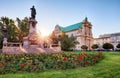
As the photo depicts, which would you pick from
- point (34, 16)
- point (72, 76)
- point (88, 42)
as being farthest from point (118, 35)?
point (72, 76)

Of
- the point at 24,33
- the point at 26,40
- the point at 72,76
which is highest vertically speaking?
the point at 24,33

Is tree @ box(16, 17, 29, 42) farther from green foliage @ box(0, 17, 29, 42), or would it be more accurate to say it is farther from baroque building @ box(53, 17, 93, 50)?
baroque building @ box(53, 17, 93, 50)

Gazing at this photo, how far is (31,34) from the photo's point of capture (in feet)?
78.0

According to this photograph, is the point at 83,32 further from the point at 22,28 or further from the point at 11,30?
the point at 11,30

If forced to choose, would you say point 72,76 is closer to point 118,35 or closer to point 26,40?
point 26,40

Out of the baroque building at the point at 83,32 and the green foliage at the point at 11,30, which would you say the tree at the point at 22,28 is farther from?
the baroque building at the point at 83,32

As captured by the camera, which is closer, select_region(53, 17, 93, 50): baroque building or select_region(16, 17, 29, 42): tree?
select_region(16, 17, 29, 42): tree

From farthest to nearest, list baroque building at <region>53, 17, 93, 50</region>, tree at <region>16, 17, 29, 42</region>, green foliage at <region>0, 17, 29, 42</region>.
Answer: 1. baroque building at <region>53, 17, 93, 50</region>
2. tree at <region>16, 17, 29, 42</region>
3. green foliage at <region>0, 17, 29, 42</region>

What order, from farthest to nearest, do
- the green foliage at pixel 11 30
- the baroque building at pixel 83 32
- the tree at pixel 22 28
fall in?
the baroque building at pixel 83 32 < the tree at pixel 22 28 < the green foliage at pixel 11 30

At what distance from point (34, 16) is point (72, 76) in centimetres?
2256

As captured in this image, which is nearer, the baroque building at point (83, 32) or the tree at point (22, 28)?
the tree at point (22, 28)

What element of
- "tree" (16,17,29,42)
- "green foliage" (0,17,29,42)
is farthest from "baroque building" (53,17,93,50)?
"green foliage" (0,17,29,42)

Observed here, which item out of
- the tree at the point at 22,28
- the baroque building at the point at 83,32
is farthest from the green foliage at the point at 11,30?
the baroque building at the point at 83,32

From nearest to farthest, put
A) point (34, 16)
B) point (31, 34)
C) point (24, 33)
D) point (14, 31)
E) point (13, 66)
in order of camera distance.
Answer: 1. point (13, 66)
2. point (31, 34)
3. point (34, 16)
4. point (14, 31)
5. point (24, 33)
